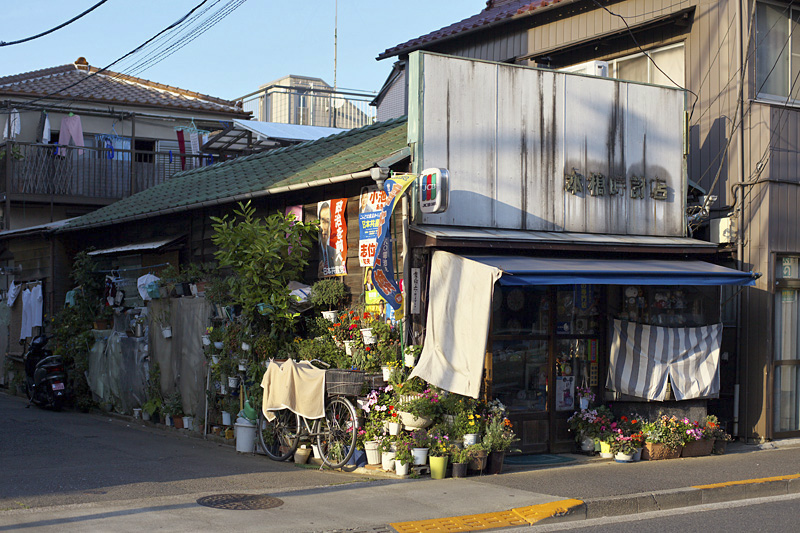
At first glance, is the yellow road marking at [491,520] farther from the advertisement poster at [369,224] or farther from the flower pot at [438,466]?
the advertisement poster at [369,224]

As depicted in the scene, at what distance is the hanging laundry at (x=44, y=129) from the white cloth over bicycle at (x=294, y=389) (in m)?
16.0

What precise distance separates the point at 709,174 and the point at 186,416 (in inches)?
370

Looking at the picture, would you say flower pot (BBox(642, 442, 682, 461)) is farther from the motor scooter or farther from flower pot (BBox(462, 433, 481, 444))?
the motor scooter

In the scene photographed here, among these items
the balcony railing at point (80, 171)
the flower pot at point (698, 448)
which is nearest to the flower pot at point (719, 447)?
the flower pot at point (698, 448)

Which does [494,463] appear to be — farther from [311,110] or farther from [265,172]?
[311,110]

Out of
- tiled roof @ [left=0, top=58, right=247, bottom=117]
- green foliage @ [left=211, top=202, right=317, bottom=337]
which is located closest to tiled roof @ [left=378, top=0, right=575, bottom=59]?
green foliage @ [left=211, top=202, right=317, bottom=337]

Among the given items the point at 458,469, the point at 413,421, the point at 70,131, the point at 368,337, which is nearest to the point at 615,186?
the point at 368,337

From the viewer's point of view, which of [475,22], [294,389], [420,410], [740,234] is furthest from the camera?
A: [475,22]

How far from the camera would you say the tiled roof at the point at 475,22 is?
15.7m

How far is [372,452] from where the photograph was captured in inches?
397

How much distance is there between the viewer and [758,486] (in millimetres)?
9367

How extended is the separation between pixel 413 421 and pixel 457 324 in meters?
1.27

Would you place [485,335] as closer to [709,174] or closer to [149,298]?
[709,174]

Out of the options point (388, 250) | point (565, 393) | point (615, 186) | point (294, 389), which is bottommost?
point (565, 393)
